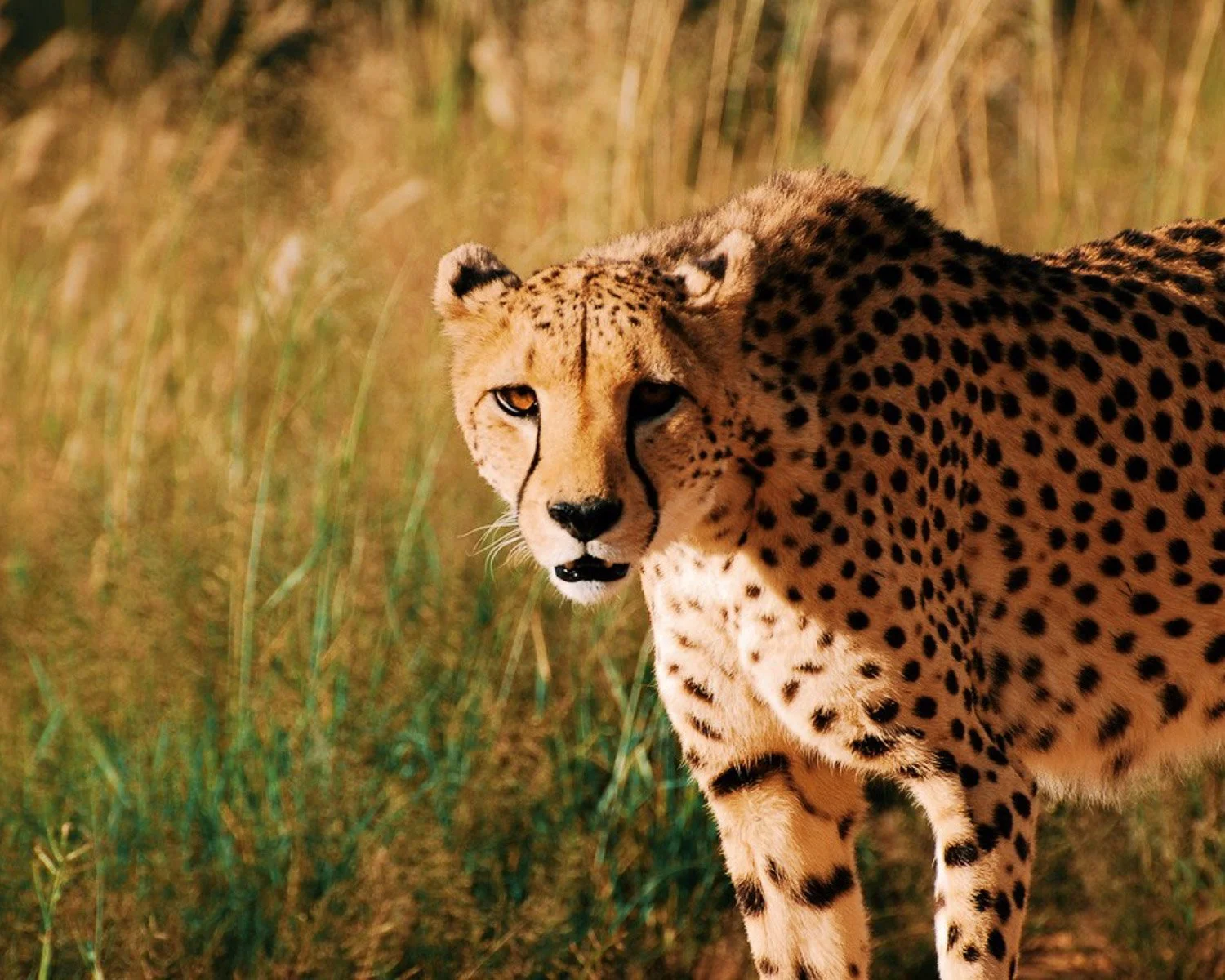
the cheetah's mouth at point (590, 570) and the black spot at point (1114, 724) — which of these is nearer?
the cheetah's mouth at point (590, 570)

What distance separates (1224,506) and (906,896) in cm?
119

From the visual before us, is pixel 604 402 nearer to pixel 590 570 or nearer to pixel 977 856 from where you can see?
pixel 590 570

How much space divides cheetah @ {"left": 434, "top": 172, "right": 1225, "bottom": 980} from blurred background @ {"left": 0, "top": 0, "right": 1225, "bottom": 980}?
465 mm

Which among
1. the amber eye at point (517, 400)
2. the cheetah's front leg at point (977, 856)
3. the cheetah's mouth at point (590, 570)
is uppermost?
the amber eye at point (517, 400)

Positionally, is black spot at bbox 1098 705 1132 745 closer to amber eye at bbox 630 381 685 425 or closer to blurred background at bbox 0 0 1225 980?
blurred background at bbox 0 0 1225 980

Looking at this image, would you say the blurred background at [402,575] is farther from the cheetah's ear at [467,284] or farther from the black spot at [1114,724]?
the black spot at [1114,724]

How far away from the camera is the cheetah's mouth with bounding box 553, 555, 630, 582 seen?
2.61m

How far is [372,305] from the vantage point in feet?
14.9

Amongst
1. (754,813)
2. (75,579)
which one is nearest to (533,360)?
(754,813)

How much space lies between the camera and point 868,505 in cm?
293

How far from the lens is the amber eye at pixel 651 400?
8.86 feet

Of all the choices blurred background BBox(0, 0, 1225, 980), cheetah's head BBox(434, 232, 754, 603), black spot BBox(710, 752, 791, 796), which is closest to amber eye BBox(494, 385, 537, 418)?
cheetah's head BBox(434, 232, 754, 603)

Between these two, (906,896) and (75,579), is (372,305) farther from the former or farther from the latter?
(906,896)

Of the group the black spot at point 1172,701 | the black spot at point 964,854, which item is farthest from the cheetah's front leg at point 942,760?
the black spot at point 1172,701
